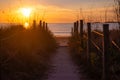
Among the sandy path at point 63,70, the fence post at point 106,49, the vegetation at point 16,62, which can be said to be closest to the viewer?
the fence post at point 106,49

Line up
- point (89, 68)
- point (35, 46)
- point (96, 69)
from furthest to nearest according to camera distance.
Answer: point (35, 46), point (89, 68), point (96, 69)

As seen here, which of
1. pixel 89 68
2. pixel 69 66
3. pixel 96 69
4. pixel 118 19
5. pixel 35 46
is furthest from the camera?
pixel 35 46

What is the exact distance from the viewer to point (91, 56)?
38.8 ft

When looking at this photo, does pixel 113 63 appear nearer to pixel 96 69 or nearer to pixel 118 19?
pixel 96 69

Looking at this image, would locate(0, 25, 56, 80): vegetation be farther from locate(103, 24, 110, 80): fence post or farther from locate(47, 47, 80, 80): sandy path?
locate(103, 24, 110, 80): fence post

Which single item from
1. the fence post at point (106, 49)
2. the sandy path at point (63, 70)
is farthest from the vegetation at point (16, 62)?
the fence post at point (106, 49)

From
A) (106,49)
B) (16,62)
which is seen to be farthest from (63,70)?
(106,49)

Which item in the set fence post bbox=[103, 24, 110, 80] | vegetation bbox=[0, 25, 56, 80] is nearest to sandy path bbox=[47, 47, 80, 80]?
vegetation bbox=[0, 25, 56, 80]

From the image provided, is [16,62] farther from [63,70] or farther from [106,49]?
[63,70]

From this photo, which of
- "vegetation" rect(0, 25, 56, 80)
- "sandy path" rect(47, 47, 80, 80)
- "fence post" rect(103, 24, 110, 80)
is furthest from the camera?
"sandy path" rect(47, 47, 80, 80)

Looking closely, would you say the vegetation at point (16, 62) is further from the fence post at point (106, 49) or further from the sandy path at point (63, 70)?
the fence post at point (106, 49)

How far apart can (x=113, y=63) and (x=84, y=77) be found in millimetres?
1233

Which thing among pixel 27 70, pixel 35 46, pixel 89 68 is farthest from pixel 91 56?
pixel 35 46

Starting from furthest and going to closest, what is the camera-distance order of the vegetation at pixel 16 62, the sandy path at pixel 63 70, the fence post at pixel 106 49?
the sandy path at pixel 63 70, the vegetation at pixel 16 62, the fence post at pixel 106 49
